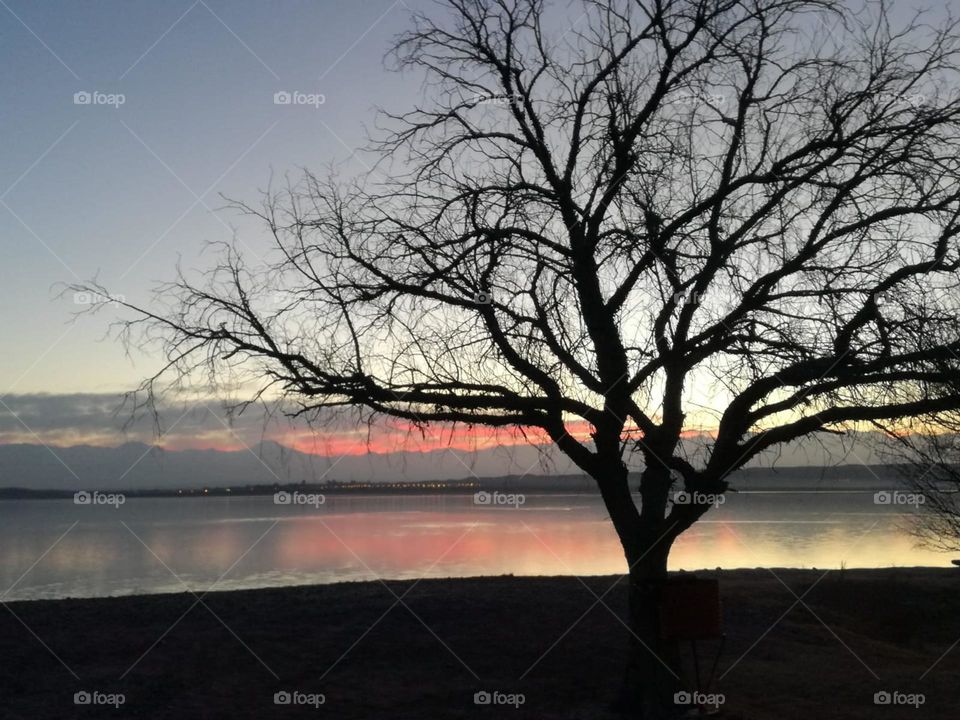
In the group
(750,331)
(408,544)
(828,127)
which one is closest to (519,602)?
(750,331)

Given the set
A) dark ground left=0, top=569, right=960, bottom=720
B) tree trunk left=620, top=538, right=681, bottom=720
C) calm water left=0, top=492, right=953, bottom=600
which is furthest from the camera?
calm water left=0, top=492, right=953, bottom=600

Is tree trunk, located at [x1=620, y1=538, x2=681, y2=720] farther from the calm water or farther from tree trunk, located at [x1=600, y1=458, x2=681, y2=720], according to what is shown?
the calm water

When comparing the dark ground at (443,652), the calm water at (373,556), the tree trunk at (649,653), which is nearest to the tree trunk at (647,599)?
the tree trunk at (649,653)

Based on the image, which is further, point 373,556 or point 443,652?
point 373,556

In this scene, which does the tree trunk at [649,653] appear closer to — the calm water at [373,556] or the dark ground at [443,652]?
the dark ground at [443,652]

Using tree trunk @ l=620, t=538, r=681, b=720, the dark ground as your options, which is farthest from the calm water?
tree trunk @ l=620, t=538, r=681, b=720

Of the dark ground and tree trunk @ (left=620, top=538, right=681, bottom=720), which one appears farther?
the dark ground

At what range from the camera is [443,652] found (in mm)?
12570

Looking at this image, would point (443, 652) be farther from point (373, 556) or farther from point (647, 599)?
point (373, 556)

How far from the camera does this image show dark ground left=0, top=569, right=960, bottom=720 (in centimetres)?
1034

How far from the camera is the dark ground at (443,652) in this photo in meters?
10.3

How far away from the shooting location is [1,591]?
105ft

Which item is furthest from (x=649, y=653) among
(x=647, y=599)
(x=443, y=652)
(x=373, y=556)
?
(x=373, y=556)

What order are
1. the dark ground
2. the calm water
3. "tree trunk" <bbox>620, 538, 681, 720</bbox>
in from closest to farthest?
"tree trunk" <bbox>620, 538, 681, 720</bbox> < the dark ground < the calm water
